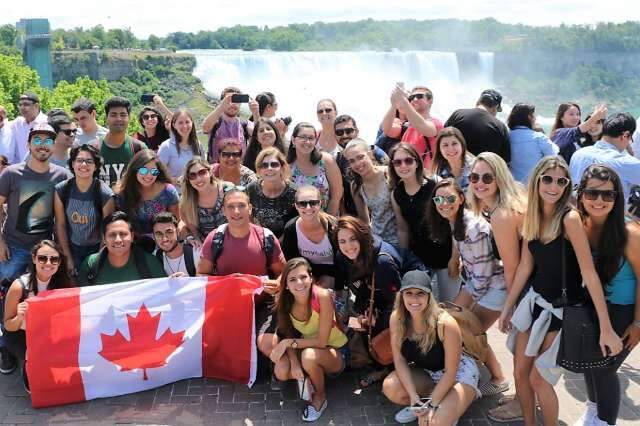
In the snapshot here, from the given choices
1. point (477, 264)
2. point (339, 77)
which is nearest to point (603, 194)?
point (477, 264)

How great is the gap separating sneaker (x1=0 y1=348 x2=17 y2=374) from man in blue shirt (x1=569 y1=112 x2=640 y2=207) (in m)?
5.09

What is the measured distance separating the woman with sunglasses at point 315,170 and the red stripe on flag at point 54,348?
2.27 metres

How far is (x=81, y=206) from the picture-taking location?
5.21 meters

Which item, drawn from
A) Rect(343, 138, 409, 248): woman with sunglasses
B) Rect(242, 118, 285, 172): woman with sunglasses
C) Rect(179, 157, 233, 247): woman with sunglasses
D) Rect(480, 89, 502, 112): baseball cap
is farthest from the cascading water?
Rect(179, 157, 233, 247): woman with sunglasses

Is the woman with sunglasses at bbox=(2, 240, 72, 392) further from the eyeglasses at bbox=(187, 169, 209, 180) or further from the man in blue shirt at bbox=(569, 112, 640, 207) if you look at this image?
the man in blue shirt at bbox=(569, 112, 640, 207)

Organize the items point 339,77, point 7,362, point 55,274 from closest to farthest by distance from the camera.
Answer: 1. point 55,274
2. point 7,362
3. point 339,77

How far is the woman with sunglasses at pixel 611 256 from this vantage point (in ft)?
11.5

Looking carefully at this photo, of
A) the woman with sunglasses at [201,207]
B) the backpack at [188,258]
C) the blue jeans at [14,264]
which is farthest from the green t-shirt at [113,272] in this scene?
the blue jeans at [14,264]

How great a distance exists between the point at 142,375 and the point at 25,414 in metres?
0.88

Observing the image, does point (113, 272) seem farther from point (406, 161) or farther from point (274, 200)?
point (406, 161)

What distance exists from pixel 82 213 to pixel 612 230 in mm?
4252

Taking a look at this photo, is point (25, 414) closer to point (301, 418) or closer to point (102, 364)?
point (102, 364)

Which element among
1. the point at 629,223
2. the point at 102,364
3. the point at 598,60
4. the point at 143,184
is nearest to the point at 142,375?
the point at 102,364

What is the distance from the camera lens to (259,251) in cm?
489
